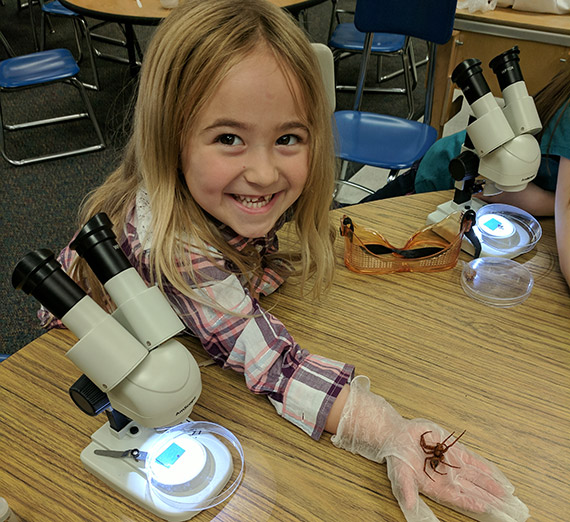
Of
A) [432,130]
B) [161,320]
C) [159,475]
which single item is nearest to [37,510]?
[159,475]

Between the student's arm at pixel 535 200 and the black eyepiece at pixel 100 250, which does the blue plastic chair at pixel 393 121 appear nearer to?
the student's arm at pixel 535 200

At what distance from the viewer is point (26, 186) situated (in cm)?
265

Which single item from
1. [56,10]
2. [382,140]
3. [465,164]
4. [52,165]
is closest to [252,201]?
[465,164]

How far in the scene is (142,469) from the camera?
0.61m

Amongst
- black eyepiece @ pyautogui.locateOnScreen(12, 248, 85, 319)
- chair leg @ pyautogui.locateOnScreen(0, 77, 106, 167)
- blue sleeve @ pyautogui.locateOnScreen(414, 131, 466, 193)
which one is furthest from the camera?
chair leg @ pyautogui.locateOnScreen(0, 77, 106, 167)

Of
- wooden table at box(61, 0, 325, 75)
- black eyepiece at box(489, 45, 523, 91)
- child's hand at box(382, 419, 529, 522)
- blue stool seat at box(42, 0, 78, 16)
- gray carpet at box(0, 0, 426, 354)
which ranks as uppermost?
black eyepiece at box(489, 45, 523, 91)

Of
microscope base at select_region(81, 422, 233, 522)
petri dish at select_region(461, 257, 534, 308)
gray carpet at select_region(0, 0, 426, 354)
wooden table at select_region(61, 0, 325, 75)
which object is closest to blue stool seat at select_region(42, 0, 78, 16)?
gray carpet at select_region(0, 0, 426, 354)

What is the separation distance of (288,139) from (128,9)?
2044 mm

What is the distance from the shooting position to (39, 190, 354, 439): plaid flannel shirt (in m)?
0.70

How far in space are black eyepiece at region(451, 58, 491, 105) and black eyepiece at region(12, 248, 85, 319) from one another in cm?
68

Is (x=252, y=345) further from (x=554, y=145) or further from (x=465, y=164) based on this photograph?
(x=554, y=145)

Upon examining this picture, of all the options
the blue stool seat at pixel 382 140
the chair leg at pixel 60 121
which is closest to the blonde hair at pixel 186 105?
the blue stool seat at pixel 382 140

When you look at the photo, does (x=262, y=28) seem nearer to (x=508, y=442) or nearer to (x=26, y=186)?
(x=508, y=442)

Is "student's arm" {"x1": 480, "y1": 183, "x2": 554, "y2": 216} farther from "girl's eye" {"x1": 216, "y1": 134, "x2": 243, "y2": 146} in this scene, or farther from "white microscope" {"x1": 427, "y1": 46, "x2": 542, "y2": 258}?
"girl's eye" {"x1": 216, "y1": 134, "x2": 243, "y2": 146}
